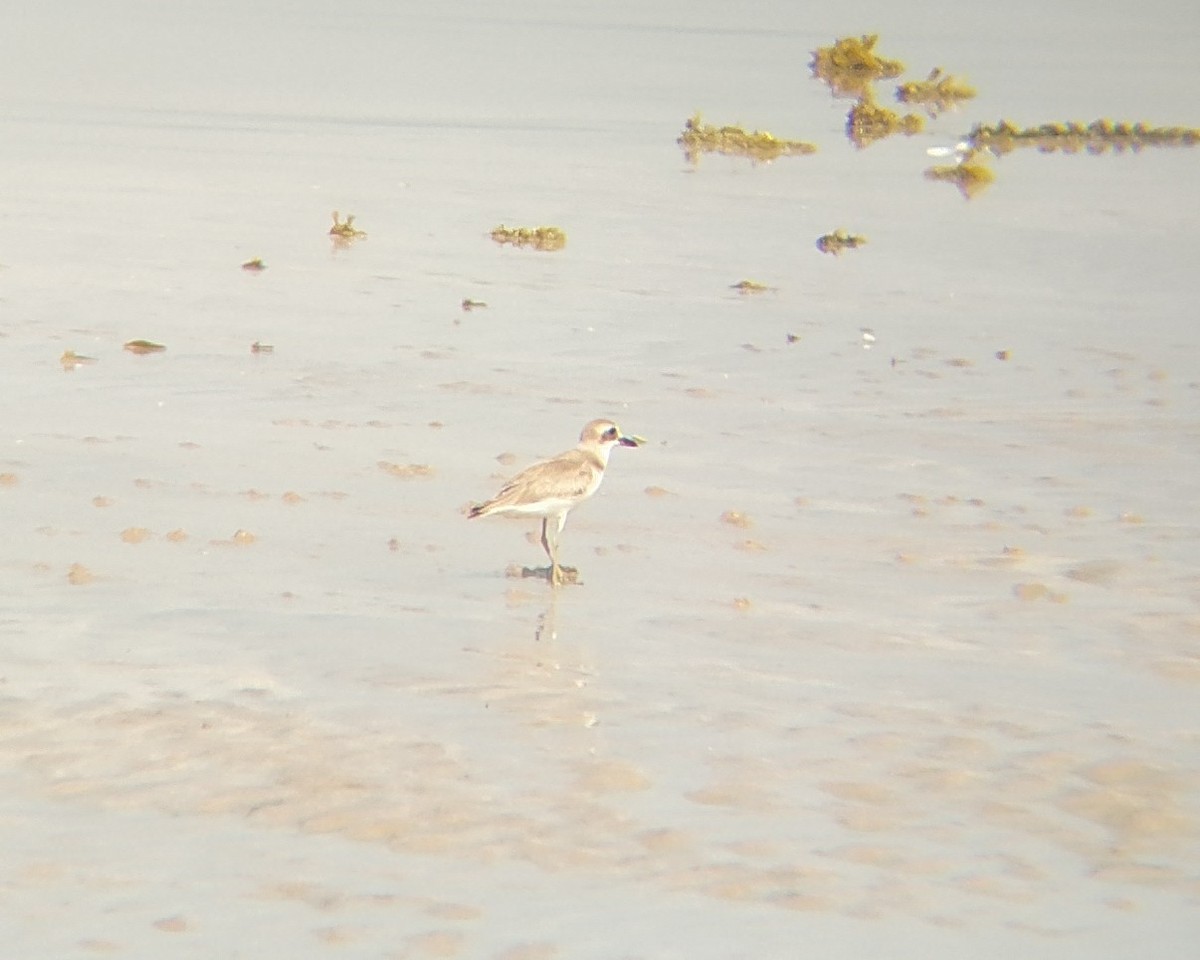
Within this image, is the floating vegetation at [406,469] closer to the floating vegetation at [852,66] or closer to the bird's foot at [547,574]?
the bird's foot at [547,574]

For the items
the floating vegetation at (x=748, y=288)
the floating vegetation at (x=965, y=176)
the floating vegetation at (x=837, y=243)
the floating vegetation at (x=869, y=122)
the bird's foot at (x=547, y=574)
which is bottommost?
the bird's foot at (x=547, y=574)

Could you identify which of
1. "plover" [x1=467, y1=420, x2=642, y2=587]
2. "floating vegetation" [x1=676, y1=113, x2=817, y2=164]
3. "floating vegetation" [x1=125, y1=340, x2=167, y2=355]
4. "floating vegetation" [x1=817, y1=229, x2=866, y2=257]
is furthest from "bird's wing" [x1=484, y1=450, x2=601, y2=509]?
"floating vegetation" [x1=676, y1=113, x2=817, y2=164]

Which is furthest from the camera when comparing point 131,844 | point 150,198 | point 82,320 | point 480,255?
point 150,198

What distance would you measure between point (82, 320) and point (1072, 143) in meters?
17.8

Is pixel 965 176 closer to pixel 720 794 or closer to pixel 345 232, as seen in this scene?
pixel 345 232

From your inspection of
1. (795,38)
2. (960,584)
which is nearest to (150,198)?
(960,584)

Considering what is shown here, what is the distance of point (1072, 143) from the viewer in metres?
30.8

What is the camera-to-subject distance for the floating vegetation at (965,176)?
26891mm

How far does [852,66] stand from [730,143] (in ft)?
25.7

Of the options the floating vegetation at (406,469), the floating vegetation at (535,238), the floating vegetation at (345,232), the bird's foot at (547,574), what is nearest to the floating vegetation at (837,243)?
the floating vegetation at (535,238)

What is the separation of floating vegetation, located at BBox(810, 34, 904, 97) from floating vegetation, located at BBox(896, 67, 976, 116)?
598mm

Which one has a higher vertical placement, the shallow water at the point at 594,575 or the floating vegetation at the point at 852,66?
the floating vegetation at the point at 852,66

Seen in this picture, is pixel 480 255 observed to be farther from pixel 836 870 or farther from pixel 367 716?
pixel 836 870

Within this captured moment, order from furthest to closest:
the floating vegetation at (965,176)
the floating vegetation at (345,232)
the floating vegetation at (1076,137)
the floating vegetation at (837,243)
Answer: the floating vegetation at (1076,137)
the floating vegetation at (965,176)
the floating vegetation at (837,243)
the floating vegetation at (345,232)
